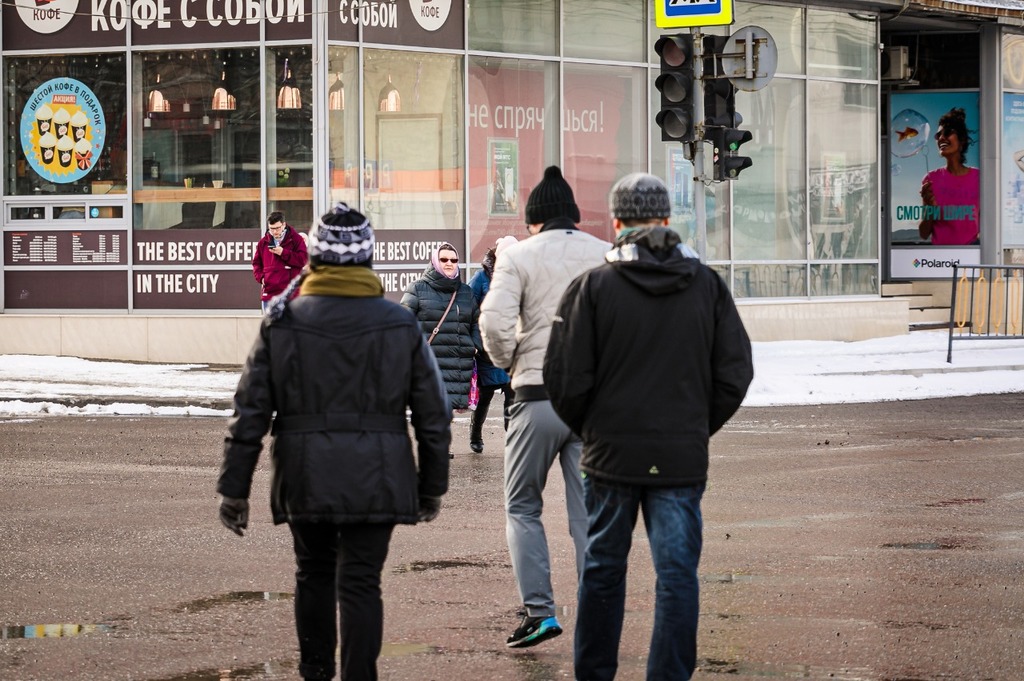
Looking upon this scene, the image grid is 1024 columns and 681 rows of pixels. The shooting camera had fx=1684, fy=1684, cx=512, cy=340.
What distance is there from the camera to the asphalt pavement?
20.6 feet

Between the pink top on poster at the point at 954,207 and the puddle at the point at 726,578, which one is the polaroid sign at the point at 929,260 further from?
the puddle at the point at 726,578

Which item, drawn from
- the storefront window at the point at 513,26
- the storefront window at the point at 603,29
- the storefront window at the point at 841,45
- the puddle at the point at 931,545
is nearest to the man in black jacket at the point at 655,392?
the puddle at the point at 931,545

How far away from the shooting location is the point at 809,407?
16906 millimetres

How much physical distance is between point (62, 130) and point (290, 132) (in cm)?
312

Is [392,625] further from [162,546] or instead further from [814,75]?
[814,75]

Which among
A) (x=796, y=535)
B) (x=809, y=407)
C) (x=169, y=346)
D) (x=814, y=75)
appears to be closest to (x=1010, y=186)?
(x=814, y=75)

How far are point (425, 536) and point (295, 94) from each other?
12644mm

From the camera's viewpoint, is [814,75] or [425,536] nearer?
[425,536]

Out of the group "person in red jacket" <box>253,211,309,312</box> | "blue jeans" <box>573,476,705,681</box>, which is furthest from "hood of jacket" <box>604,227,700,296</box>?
"person in red jacket" <box>253,211,309,312</box>

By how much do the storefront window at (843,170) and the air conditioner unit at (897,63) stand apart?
1.20 m

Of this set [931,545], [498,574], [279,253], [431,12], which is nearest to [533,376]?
[498,574]

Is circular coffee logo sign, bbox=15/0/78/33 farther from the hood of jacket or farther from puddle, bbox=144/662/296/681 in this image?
the hood of jacket

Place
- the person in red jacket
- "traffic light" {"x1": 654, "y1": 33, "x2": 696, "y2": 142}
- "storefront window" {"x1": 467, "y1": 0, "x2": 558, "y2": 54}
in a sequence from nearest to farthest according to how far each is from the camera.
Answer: "traffic light" {"x1": 654, "y1": 33, "x2": 696, "y2": 142}
the person in red jacket
"storefront window" {"x1": 467, "y1": 0, "x2": 558, "y2": 54}

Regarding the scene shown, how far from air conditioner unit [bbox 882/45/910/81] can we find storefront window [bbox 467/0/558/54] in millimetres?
6935
